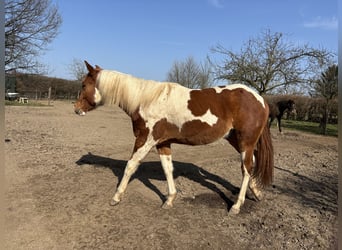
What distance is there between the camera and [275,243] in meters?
2.95

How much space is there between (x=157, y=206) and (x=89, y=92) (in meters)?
1.88

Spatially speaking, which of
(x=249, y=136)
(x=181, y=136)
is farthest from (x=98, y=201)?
(x=249, y=136)

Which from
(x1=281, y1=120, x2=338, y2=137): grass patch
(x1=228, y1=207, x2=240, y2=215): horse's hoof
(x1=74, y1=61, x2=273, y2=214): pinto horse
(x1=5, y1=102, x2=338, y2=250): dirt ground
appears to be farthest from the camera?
(x1=281, y1=120, x2=338, y2=137): grass patch

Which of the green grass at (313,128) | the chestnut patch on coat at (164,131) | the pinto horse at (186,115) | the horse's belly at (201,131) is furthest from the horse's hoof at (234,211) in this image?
the green grass at (313,128)

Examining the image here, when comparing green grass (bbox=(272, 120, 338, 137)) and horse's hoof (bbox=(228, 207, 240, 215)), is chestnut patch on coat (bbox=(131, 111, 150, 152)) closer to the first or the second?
horse's hoof (bbox=(228, 207, 240, 215))

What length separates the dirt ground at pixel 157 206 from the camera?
297 centimetres

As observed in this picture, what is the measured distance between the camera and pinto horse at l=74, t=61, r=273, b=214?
3766mm

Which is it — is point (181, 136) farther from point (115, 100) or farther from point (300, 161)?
point (300, 161)

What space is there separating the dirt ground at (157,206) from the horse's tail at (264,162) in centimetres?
33

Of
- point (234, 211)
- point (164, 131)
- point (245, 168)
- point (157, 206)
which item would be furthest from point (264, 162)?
point (157, 206)

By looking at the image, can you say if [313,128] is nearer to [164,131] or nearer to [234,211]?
[234,211]

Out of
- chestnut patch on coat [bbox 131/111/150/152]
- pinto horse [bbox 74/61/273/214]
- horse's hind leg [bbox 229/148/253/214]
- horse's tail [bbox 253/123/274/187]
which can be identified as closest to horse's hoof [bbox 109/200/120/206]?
pinto horse [bbox 74/61/273/214]

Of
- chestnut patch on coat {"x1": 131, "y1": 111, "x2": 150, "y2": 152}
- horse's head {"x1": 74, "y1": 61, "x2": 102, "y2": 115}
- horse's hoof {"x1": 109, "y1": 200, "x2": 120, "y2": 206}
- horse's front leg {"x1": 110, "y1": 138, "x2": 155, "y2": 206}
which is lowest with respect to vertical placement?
horse's hoof {"x1": 109, "y1": 200, "x2": 120, "y2": 206}

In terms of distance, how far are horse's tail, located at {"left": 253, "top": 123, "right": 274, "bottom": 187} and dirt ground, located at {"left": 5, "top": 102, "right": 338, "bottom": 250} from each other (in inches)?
12.9
